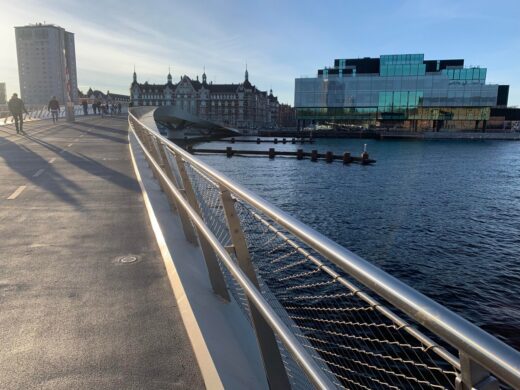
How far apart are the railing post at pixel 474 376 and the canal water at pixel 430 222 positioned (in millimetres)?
10317

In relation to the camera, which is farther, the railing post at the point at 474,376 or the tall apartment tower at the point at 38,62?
the tall apartment tower at the point at 38,62

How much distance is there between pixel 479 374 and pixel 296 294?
10370mm

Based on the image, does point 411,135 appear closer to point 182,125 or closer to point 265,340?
point 182,125

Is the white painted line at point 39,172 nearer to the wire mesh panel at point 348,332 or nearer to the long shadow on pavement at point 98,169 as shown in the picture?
the long shadow on pavement at point 98,169

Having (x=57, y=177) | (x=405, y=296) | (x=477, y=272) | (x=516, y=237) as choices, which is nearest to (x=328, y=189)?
(x=516, y=237)

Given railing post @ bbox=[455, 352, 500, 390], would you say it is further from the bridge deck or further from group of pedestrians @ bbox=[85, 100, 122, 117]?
group of pedestrians @ bbox=[85, 100, 122, 117]

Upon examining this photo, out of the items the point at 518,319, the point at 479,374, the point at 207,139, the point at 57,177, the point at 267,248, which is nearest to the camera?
the point at 479,374

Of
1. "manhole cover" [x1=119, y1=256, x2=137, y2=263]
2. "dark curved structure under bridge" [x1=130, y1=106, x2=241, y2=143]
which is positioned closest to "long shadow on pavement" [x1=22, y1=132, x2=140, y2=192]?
"manhole cover" [x1=119, y1=256, x2=137, y2=263]

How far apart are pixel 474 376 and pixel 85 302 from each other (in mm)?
3217

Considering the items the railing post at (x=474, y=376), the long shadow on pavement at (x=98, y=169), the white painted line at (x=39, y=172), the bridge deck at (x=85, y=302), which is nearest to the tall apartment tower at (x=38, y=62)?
the long shadow on pavement at (x=98, y=169)

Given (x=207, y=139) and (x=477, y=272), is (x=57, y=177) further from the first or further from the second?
(x=207, y=139)

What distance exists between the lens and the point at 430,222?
19875 millimetres

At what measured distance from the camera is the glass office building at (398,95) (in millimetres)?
102562

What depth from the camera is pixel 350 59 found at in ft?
387
